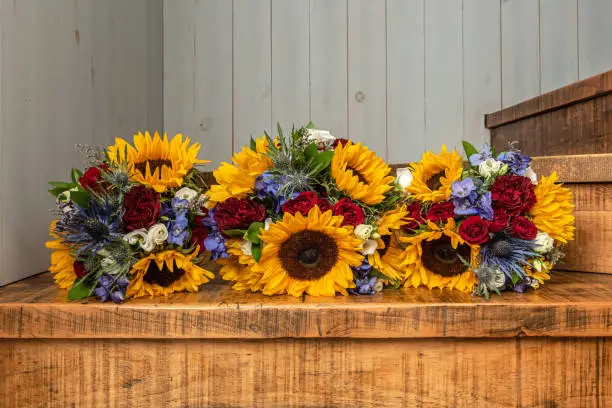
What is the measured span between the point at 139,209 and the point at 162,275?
0.36 feet

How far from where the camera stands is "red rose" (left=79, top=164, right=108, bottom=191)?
0.76 metres

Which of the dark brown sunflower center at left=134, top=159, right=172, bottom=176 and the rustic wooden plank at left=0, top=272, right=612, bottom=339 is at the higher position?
the dark brown sunflower center at left=134, top=159, right=172, bottom=176

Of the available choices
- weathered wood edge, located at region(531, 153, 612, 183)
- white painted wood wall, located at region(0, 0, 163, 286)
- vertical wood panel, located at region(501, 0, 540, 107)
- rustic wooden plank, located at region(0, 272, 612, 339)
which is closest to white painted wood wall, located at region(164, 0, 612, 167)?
vertical wood panel, located at region(501, 0, 540, 107)

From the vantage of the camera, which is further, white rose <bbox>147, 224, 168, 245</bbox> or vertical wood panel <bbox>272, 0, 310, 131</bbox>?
vertical wood panel <bbox>272, 0, 310, 131</bbox>

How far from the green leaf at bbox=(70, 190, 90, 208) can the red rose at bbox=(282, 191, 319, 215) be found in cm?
28

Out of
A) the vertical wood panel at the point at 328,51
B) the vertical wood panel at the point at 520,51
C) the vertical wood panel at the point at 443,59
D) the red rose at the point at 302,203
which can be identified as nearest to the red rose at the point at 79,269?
the red rose at the point at 302,203

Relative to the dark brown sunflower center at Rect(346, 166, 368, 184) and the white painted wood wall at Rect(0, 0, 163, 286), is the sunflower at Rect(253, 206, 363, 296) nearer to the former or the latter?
the dark brown sunflower center at Rect(346, 166, 368, 184)

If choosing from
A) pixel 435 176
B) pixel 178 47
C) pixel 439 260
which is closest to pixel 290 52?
pixel 178 47

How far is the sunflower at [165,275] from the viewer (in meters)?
0.76

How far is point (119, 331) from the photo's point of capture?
2.32ft

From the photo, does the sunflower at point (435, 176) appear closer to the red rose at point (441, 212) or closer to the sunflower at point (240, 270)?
the red rose at point (441, 212)

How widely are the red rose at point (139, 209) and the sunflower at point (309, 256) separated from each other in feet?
0.55

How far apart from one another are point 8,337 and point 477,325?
0.64m

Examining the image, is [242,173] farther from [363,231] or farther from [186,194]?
[363,231]
